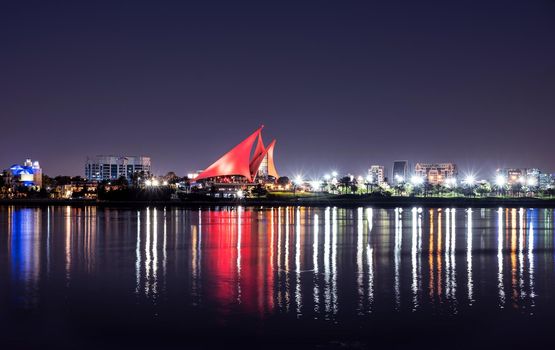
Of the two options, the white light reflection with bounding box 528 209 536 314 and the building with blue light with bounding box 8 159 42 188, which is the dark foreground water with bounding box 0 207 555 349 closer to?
the white light reflection with bounding box 528 209 536 314

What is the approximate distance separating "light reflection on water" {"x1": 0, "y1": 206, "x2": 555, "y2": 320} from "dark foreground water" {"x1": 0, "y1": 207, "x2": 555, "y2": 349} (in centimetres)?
4

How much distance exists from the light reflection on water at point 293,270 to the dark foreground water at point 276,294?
0.12ft

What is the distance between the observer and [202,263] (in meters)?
16.3

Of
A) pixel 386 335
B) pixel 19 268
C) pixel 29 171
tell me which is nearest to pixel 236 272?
pixel 19 268

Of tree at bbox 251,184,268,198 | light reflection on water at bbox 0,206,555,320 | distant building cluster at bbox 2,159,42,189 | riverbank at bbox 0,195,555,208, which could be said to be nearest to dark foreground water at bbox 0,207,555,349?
light reflection on water at bbox 0,206,555,320

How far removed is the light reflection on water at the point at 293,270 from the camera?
36.6ft

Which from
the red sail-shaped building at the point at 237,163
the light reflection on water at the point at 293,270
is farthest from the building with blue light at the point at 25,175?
the light reflection on water at the point at 293,270

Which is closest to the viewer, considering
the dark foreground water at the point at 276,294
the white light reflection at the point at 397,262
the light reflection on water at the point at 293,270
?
the dark foreground water at the point at 276,294

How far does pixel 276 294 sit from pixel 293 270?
314cm

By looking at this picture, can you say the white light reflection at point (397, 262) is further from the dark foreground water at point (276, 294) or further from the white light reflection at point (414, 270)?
the white light reflection at point (414, 270)

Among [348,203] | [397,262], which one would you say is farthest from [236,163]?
[397,262]

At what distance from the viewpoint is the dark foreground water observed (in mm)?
8867

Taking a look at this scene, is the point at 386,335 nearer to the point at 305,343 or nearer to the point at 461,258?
the point at 305,343

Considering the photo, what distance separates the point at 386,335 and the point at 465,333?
105cm
